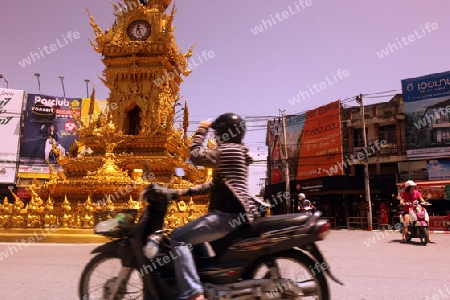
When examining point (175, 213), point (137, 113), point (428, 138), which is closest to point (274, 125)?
point (428, 138)

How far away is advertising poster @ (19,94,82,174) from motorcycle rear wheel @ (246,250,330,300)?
3358cm

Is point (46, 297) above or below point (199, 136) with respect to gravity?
below

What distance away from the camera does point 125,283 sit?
10.2 feet

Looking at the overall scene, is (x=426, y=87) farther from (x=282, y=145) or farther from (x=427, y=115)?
(x=282, y=145)

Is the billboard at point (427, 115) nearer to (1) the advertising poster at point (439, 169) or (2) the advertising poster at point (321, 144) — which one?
(1) the advertising poster at point (439, 169)

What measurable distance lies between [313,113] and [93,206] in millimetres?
21373

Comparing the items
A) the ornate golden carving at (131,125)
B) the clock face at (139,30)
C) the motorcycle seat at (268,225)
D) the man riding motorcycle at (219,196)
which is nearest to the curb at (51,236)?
the ornate golden carving at (131,125)

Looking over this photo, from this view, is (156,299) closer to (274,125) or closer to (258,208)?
(258,208)

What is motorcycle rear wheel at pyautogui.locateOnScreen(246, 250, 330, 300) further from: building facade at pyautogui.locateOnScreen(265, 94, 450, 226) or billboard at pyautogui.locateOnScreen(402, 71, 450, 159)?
billboard at pyautogui.locateOnScreen(402, 71, 450, 159)

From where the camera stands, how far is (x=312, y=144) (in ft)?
90.2

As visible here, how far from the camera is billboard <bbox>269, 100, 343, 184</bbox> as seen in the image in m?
25.5

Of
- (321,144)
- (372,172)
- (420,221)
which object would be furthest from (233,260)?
(372,172)

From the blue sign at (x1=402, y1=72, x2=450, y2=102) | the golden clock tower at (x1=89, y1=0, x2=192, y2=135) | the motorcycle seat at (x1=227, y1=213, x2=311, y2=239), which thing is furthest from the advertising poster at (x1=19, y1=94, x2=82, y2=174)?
the motorcycle seat at (x1=227, y1=213, x2=311, y2=239)

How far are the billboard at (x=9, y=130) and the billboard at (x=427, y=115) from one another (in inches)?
1294
